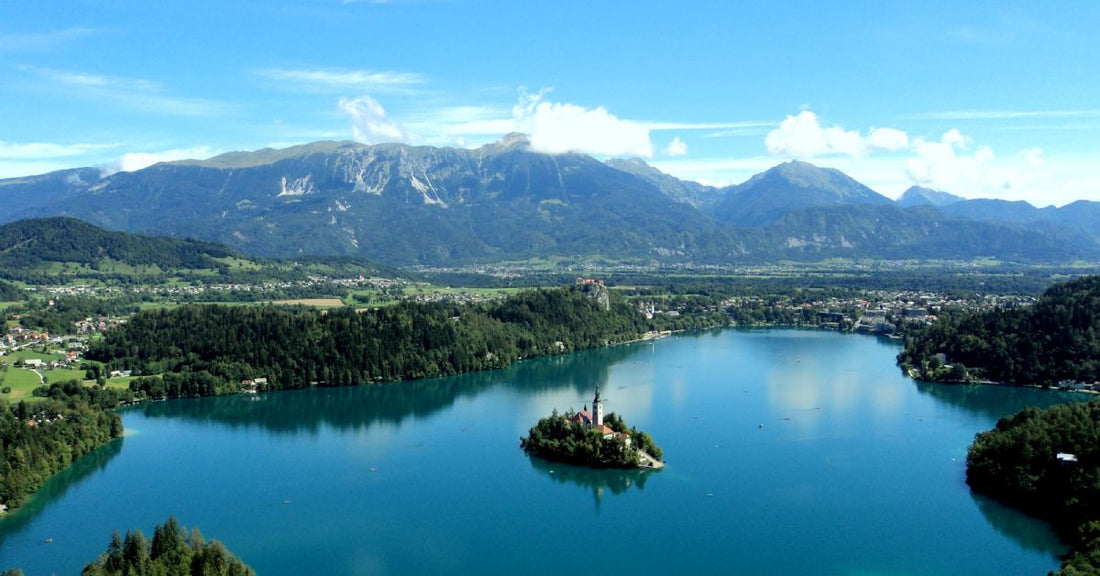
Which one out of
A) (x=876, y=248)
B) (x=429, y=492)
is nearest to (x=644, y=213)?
(x=876, y=248)

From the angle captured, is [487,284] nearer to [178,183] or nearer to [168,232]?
[168,232]

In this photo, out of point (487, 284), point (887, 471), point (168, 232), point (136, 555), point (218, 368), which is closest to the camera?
Answer: point (136, 555)

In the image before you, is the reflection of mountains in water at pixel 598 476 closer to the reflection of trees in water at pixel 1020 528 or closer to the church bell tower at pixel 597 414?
the church bell tower at pixel 597 414

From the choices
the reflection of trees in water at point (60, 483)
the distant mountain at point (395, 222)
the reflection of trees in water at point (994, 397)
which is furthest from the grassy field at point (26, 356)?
the distant mountain at point (395, 222)

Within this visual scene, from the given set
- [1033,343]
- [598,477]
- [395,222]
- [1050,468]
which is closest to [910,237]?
[395,222]

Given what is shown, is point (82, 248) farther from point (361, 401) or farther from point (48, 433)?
point (48, 433)

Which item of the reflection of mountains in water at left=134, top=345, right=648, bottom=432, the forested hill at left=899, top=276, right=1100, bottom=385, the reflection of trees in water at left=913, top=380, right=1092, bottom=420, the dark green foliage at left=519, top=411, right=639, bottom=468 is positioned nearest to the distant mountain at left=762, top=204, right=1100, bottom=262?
the forested hill at left=899, top=276, right=1100, bottom=385

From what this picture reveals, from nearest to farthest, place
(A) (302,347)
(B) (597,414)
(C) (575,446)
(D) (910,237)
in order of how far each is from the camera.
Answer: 1. (C) (575,446)
2. (B) (597,414)
3. (A) (302,347)
4. (D) (910,237)
